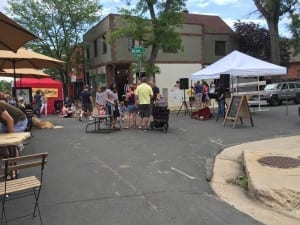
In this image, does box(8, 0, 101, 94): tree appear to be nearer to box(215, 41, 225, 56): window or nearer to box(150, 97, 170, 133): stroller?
box(215, 41, 225, 56): window

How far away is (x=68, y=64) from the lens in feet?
127

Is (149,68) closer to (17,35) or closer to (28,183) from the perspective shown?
(17,35)

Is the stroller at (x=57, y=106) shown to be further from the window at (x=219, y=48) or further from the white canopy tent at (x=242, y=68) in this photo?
the window at (x=219, y=48)

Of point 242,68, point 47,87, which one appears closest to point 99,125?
point 242,68

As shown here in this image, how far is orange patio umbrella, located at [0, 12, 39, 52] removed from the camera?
6.82m

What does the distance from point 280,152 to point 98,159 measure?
14.0 ft

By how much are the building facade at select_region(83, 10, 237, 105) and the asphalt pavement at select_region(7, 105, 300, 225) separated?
16034 millimetres

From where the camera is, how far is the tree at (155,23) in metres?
24.5

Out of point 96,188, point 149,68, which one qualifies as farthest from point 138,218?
point 149,68

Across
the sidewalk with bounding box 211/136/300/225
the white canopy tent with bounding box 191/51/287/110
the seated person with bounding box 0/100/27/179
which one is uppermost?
the white canopy tent with bounding box 191/51/287/110

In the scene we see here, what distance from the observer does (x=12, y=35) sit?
7504mm

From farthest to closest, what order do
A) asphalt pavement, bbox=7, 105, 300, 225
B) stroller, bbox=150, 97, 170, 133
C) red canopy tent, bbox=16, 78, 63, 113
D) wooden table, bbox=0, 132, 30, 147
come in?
red canopy tent, bbox=16, 78, 63, 113 < stroller, bbox=150, 97, 170, 133 < wooden table, bbox=0, 132, 30, 147 < asphalt pavement, bbox=7, 105, 300, 225

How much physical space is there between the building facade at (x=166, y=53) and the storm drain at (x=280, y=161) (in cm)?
1983

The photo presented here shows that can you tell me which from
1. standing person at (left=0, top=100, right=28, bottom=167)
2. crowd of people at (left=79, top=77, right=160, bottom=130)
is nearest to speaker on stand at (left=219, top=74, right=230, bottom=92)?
crowd of people at (left=79, top=77, right=160, bottom=130)
